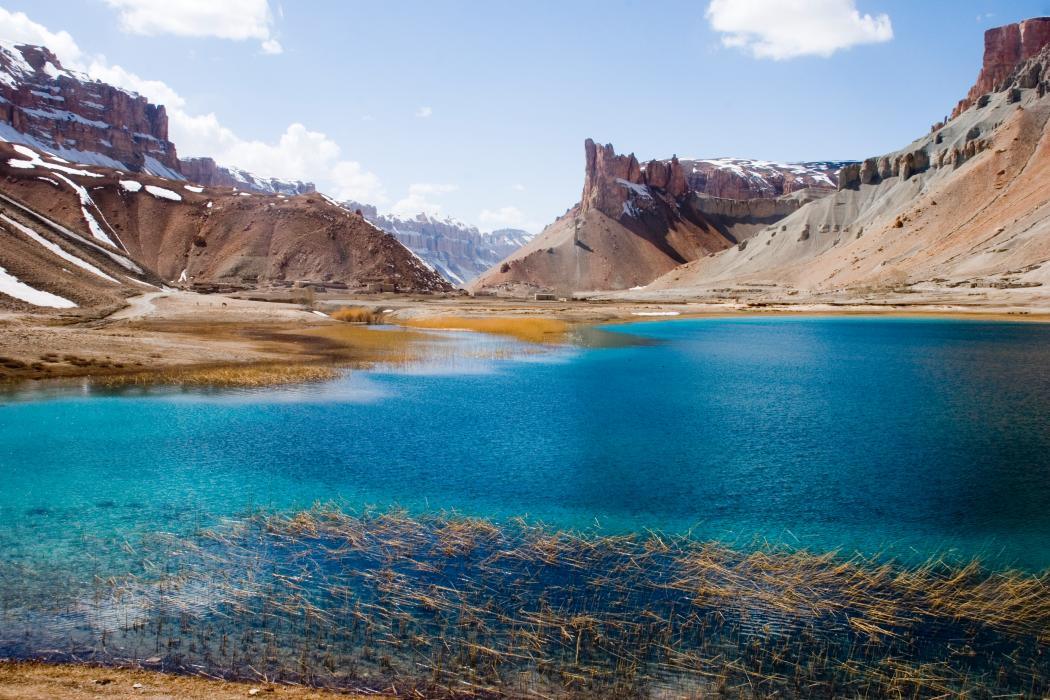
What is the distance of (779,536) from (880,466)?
8.43 m

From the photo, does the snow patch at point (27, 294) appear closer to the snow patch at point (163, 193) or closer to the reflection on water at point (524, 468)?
the reflection on water at point (524, 468)

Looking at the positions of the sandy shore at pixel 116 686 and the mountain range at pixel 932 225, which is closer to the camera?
the sandy shore at pixel 116 686

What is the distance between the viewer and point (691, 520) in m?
18.5

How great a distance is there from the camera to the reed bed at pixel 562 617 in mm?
11156

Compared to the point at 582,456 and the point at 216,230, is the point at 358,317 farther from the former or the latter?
the point at 216,230

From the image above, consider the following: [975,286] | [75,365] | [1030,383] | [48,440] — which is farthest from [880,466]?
[975,286]

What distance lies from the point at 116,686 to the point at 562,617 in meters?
7.13

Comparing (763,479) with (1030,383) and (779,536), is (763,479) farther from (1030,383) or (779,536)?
(1030,383)

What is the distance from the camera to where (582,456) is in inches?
981

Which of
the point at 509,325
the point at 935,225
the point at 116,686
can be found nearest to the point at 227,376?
the point at 116,686

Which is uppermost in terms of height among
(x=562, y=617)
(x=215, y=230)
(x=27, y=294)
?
(x=215, y=230)

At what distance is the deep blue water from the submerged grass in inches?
993

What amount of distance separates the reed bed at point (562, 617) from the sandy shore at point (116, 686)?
1.34ft

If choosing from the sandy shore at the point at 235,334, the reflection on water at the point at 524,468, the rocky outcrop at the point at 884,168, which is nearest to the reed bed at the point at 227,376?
the sandy shore at the point at 235,334
